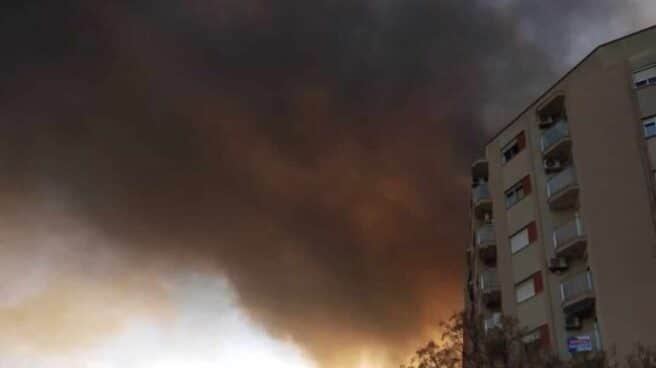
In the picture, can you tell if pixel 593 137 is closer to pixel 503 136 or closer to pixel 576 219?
pixel 576 219

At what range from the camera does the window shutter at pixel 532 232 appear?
37812 mm

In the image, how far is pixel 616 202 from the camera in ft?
110

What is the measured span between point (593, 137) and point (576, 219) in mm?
4034

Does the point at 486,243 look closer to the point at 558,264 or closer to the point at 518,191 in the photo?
the point at 518,191

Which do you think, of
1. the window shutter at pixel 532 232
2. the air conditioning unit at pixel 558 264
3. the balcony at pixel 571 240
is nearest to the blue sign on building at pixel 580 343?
the air conditioning unit at pixel 558 264

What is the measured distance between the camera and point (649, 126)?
33.8 meters

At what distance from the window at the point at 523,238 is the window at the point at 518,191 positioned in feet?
6.19

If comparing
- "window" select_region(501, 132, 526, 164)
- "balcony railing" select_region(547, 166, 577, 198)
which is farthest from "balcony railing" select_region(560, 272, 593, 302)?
"window" select_region(501, 132, 526, 164)

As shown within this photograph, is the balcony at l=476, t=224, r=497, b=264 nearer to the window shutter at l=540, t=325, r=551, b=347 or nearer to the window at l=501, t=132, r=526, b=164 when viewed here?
the window at l=501, t=132, r=526, b=164

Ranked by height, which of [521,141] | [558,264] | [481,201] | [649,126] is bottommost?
[558,264]

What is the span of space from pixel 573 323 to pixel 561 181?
702 centimetres

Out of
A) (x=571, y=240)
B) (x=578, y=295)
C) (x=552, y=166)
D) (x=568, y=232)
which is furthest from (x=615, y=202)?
(x=552, y=166)

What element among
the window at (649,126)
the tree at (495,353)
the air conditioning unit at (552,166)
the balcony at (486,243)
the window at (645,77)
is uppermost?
the window at (645,77)

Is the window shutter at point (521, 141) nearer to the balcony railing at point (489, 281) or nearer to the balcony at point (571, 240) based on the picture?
the balcony at point (571, 240)
